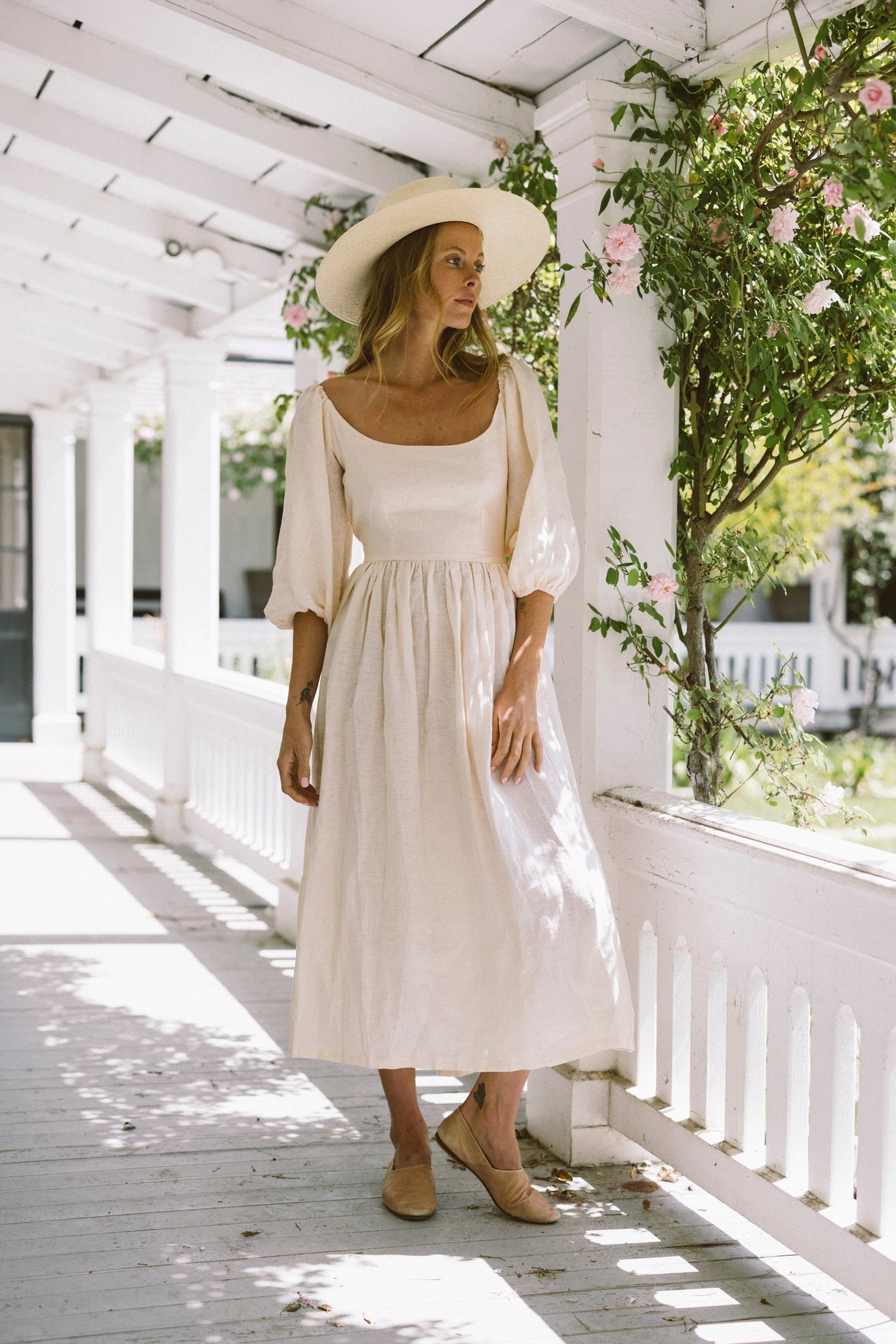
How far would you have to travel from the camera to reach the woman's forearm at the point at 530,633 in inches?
100.0

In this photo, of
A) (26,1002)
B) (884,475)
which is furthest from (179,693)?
(884,475)

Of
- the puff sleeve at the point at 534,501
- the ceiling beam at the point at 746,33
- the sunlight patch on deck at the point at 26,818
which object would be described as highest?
the ceiling beam at the point at 746,33

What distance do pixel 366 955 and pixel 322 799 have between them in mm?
306

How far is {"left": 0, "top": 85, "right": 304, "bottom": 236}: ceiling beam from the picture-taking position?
14.5 ft

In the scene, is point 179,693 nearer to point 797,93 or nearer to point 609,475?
point 609,475

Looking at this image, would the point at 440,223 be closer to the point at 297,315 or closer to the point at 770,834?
the point at 770,834

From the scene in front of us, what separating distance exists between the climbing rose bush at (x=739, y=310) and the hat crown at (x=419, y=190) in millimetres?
343

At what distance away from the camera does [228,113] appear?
3861mm

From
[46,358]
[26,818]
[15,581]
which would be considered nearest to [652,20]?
[26,818]

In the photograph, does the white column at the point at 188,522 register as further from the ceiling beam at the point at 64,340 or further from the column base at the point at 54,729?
the column base at the point at 54,729

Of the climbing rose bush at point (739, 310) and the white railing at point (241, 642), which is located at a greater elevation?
the climbing rose bush at point (739, 310)

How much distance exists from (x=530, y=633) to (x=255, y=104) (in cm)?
212

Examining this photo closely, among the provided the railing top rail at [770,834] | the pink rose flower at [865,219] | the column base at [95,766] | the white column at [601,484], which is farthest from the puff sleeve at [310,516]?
the column base at [95,766]

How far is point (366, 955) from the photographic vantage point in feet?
8.02
